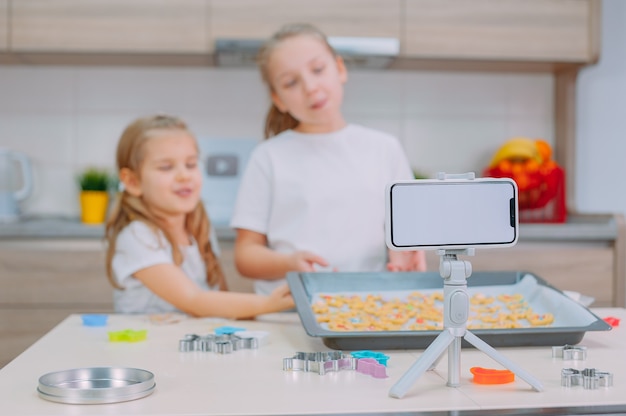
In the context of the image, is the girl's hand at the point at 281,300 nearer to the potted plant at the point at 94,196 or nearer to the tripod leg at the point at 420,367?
the tripod leg at the point at 420,367

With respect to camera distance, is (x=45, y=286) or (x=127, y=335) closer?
(x=127, y=335)

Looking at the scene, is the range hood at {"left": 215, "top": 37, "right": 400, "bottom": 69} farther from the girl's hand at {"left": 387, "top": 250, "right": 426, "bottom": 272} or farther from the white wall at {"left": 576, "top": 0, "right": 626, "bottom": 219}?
the girl's hand at {"left": 387, "top": 250, "right": 426, "bottom": 272}

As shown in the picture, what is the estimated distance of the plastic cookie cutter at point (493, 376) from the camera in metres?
0.95

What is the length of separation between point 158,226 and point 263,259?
0.73 feet

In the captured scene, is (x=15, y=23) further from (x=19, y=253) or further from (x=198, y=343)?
(x=198, y=343)

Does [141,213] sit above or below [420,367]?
above

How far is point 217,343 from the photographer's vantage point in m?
1.14

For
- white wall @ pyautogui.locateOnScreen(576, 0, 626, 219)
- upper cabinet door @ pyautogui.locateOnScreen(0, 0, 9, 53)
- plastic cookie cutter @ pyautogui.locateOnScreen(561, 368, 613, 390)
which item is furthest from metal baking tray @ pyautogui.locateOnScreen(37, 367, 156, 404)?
white wall @ pyautogui.locateOnScreen(576, 0, 626, 219)

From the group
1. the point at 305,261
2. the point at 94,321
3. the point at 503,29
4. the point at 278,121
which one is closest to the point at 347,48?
the point at 503,29

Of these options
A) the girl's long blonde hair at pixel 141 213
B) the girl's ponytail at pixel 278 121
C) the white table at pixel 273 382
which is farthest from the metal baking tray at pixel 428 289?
the girl's ponytail at pixel 278 121

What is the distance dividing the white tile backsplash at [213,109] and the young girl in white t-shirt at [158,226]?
4.38ft

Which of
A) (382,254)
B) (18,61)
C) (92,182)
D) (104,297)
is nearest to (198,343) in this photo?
(382,254)

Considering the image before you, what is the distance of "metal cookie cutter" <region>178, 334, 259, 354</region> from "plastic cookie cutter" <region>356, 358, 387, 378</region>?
20 cm

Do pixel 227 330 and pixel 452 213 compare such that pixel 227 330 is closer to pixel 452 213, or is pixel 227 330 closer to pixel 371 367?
pixel 371 367
